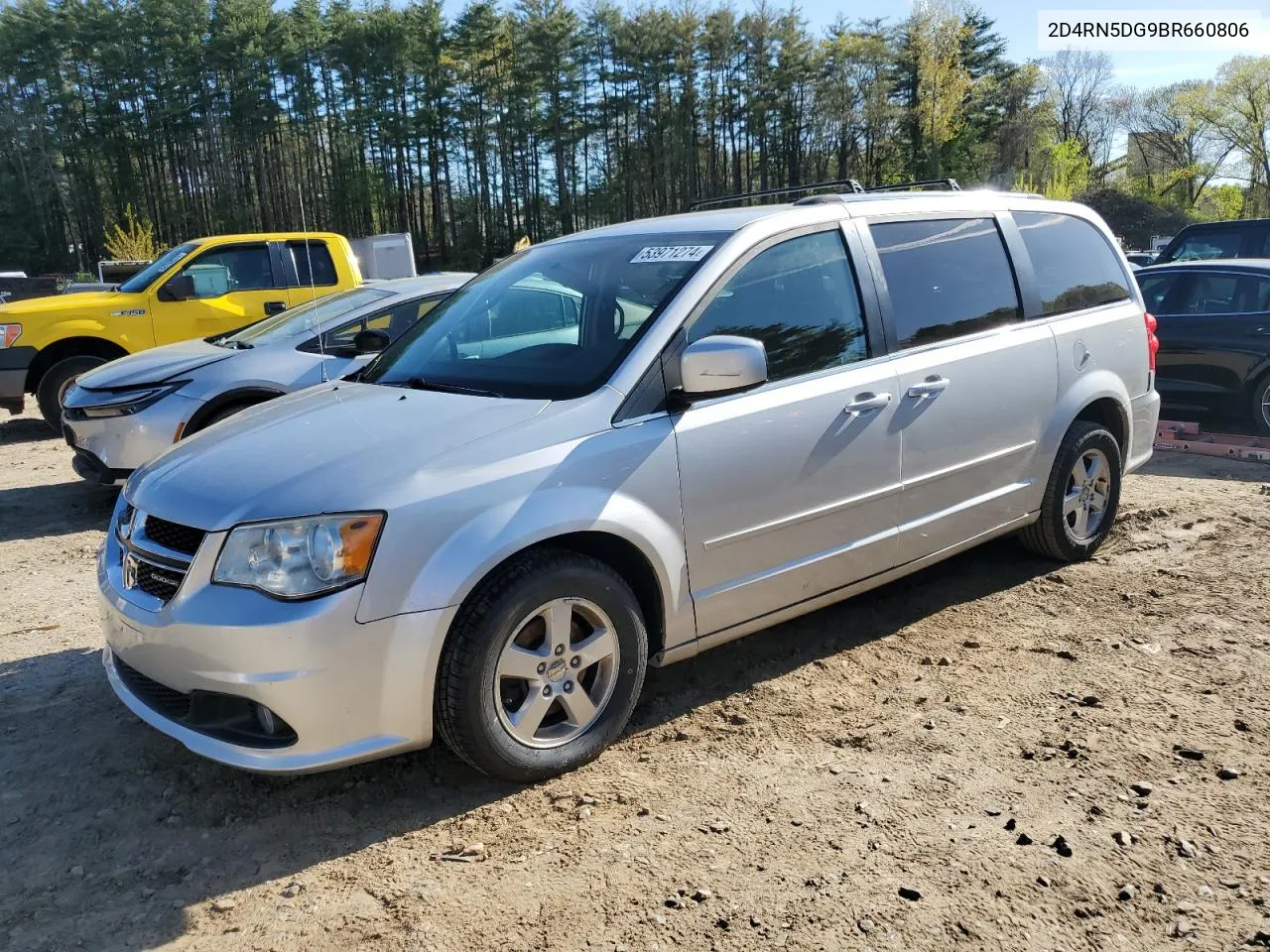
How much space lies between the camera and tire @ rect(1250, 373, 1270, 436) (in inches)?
322

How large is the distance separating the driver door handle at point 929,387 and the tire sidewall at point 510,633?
1554 millimetres

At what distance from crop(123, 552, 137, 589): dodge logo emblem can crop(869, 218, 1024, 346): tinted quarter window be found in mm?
2926

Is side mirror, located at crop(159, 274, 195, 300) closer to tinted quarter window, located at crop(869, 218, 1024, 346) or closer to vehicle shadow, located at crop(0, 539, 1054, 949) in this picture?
vehicle shadow, located at crop(0, 539, 1054, 949)

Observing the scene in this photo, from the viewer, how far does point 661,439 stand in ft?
10.7

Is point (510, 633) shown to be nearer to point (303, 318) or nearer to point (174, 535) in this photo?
point (174, 535)

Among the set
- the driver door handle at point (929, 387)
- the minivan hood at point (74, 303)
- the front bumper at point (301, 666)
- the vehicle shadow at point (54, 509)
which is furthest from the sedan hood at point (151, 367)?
the driver door handle at point (929, 387)

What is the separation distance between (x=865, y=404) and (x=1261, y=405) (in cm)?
618

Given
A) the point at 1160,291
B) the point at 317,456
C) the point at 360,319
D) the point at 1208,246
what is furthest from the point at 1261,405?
the point at 317,456

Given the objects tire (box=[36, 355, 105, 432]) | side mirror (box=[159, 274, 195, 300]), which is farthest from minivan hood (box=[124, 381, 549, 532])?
tire (box=[36, 355, 105, 432])

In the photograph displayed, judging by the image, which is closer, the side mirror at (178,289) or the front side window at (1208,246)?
the side mirror at (178,289)

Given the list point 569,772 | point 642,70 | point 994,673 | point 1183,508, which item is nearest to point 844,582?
point 994,673

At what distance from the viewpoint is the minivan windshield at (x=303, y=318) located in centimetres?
715

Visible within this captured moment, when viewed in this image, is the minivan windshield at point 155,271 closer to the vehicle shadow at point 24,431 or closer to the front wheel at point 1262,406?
the vehicle shadow at point 24,431

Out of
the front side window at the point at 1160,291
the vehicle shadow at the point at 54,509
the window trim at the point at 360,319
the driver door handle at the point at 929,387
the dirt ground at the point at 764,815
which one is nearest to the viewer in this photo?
the dirt ground at the point at 764,815
